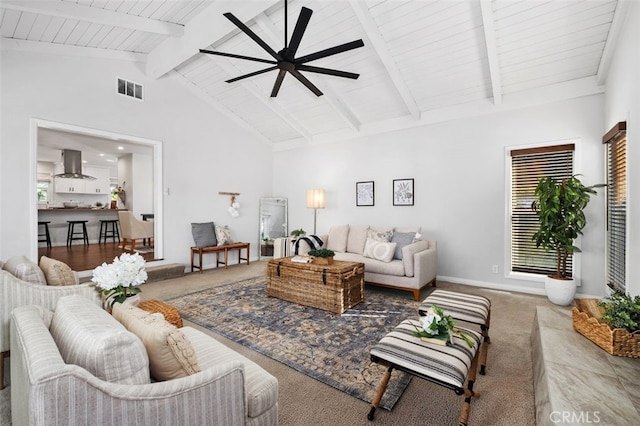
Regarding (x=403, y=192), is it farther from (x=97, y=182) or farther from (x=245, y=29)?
(x=97, y=182)

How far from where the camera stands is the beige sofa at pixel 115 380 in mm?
796

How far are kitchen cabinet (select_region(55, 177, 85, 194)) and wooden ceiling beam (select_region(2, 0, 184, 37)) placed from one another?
279 inches

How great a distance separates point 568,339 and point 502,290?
264 centimetres

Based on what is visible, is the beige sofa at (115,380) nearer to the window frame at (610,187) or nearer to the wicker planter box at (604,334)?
the wicker planter box at (604,334)

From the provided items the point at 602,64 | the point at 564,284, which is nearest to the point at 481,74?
the point at 602,64

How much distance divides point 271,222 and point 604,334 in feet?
19.5

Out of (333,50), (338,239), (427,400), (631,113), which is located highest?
(333,50)

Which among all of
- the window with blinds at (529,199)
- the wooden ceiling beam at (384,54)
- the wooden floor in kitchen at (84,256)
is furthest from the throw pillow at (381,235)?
the wooden floor in kitchen at (84,256)

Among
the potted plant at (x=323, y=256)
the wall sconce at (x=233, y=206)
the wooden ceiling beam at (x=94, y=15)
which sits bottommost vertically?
the potted plant at (x=323, y=256)

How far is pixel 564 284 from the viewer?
3.54m

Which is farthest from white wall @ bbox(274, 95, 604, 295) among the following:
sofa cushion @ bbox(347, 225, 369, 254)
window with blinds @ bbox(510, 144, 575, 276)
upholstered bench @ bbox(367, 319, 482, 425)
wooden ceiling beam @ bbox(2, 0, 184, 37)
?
wooden ceiling beam @ bbox(2, 0, 184, 37)

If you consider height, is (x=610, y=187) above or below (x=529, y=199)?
above

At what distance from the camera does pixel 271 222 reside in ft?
22.8

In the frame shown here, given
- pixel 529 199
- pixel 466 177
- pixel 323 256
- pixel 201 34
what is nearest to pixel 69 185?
pixel 201 34
